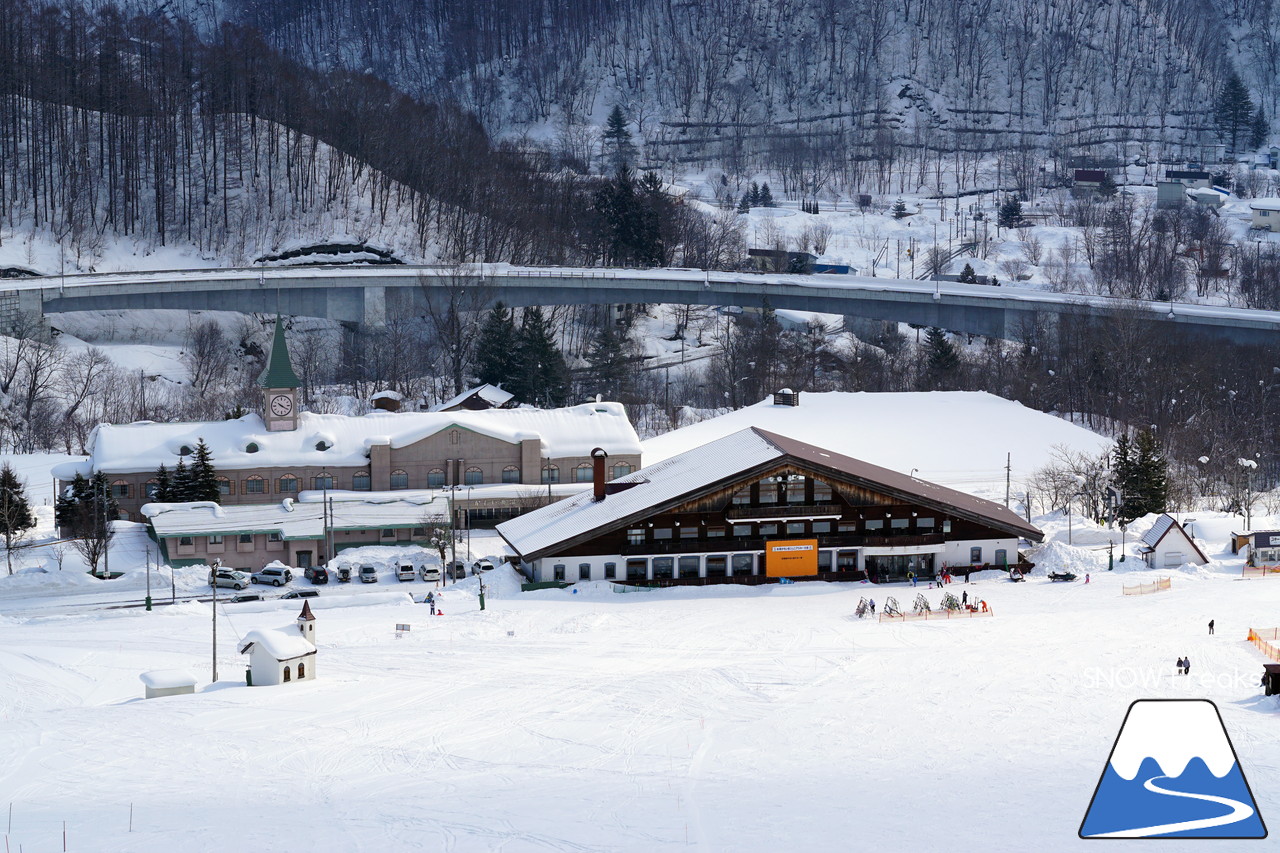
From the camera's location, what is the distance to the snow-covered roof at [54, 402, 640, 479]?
52.0 meters

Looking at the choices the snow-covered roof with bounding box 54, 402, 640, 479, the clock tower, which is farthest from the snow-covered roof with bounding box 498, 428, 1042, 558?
the clock tower

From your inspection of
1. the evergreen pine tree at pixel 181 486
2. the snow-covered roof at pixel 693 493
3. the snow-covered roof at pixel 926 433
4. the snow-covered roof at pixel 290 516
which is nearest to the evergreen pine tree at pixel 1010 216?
the snow-covered roof at pixel 926 433

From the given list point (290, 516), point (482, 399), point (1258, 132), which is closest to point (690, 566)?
point (290, 516)

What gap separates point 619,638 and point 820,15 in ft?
408

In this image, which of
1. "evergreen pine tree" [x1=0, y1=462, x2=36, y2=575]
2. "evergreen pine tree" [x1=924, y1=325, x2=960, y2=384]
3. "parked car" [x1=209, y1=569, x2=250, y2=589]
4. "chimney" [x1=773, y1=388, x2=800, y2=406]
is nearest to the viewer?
"parked car" [x1=209, y1=569, x2=250, y2=589]

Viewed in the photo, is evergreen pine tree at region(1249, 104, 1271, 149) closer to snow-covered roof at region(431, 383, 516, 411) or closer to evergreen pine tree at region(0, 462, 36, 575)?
snow-covered roof at region(431, 383, 516, 411)

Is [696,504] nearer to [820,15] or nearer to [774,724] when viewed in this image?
[774,724]

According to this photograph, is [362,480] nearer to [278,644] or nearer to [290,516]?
[290,516]

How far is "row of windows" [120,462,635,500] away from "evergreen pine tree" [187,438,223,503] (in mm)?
723

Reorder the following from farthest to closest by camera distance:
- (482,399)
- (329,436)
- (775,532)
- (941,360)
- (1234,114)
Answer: (1234,114), (941,360), (482,399), (329,436), (775,532)

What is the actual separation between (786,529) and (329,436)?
18.9 meters

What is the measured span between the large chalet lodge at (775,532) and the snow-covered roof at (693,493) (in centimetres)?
6

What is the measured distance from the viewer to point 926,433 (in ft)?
197

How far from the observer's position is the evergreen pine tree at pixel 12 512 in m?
46.3
